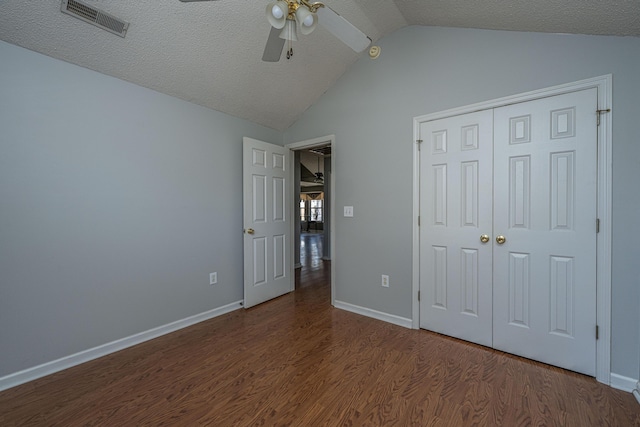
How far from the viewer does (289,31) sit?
155 centimetres

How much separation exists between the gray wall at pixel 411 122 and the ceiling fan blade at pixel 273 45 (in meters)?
1.47

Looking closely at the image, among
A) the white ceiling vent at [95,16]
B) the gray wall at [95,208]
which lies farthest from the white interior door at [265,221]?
the white ceiling vent at [95,16]

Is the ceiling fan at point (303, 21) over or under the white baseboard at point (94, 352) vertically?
over

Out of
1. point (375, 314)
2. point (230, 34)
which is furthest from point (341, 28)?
point (375, 314)

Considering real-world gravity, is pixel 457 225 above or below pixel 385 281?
above

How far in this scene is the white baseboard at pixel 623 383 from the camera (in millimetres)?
1737

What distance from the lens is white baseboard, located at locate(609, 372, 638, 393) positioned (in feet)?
5.70

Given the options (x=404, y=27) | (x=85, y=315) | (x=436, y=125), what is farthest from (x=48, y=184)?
(x=404, y=27)

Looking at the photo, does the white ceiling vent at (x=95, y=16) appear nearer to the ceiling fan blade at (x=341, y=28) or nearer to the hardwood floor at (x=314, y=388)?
the ceiling fan blade at (x=341, y=28)

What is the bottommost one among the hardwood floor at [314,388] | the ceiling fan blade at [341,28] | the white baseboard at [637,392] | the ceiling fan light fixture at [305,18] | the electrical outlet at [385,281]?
the hardwood floor at [314,388]

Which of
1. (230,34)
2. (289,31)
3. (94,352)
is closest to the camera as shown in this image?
(289,31)

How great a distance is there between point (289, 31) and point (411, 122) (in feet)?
5.17

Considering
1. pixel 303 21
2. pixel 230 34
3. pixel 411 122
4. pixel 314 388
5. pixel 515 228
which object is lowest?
pixel 314 388

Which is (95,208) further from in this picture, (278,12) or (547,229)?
(547,229)
